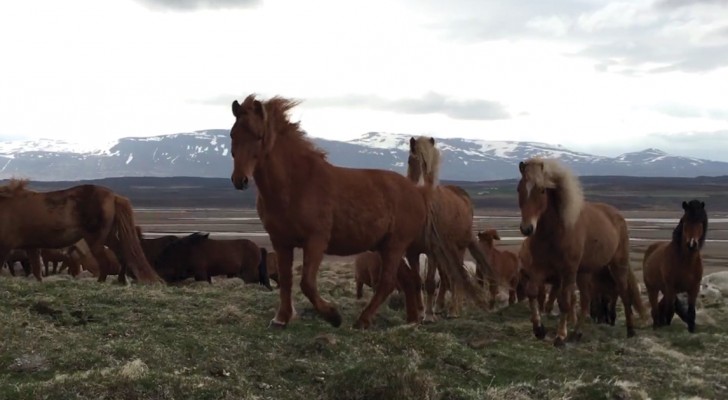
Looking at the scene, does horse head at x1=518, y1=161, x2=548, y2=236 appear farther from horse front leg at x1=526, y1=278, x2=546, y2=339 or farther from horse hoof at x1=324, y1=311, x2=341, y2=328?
horse hoof at x1=324, y1=311, x2=341, y2=328

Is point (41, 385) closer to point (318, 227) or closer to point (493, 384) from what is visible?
point (318, 227)

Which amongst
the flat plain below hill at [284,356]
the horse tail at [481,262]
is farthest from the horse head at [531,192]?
the horse tail at [481,262]

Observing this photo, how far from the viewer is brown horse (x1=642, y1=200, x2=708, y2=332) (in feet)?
39.5

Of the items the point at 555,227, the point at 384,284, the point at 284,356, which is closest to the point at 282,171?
the point at 384,284

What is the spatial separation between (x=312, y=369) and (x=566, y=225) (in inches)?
182

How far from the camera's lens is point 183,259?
17797 mm

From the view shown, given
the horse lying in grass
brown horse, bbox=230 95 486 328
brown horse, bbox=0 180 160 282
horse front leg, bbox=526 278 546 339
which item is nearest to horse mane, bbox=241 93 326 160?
brown horse, bbox=230 95 486 328

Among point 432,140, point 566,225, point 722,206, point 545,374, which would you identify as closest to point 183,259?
point 432,140

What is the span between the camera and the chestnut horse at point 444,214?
10.8 metres

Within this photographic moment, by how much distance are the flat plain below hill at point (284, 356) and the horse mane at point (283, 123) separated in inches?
83.1

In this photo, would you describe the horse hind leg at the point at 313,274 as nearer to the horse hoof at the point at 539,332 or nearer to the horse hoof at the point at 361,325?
the horse hoof at the point at 361,325

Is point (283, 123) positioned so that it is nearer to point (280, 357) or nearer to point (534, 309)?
point (280, 357)

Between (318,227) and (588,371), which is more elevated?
(318,227)

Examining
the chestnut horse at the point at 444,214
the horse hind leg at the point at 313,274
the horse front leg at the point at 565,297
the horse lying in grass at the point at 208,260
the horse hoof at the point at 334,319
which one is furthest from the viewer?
the horse lying in grass at the point at 208,260
